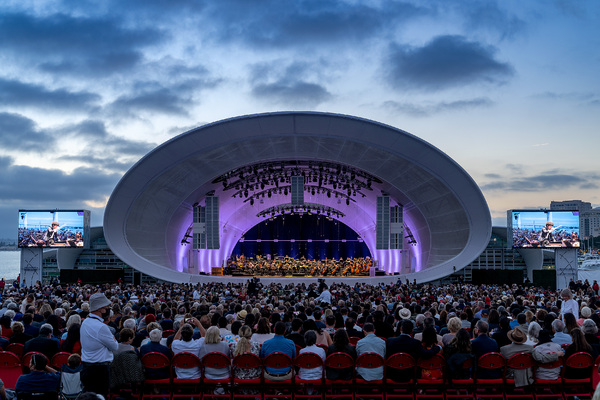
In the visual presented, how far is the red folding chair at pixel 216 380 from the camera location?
6984 millimetres

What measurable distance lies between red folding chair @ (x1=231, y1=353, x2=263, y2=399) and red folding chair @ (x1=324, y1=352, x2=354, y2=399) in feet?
2.91

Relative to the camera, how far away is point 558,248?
112ft

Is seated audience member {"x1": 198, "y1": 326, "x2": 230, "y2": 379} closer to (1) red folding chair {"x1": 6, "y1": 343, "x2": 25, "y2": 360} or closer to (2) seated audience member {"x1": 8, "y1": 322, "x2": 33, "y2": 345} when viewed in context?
(1) red folding chair {"x1": 6, "y1": 343, "x2": 25, "y2": 360}

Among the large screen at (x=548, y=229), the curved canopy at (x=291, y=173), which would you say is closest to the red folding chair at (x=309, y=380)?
the curved canopy at (x=291, y=173)

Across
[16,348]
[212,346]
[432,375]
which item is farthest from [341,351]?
[16,348]

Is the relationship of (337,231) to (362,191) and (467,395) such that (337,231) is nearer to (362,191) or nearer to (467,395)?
(362,191)

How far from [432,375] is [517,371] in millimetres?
1084

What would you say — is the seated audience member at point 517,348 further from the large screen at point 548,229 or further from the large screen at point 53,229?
the large screen at point 53,229

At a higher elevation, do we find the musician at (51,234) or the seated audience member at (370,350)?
the musician at (51,234)

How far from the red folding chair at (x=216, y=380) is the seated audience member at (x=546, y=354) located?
3977mm

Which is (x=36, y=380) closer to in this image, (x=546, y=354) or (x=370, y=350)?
(x=370, y=350)

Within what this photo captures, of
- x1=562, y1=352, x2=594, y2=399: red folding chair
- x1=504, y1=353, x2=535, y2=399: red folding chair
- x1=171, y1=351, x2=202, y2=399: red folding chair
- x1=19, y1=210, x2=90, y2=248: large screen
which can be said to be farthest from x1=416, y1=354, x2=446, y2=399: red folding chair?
x1=19, y1=210, x2=90, y2=248: large screen

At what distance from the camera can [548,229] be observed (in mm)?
33625

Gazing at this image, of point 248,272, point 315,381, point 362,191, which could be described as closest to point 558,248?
point 362,191
